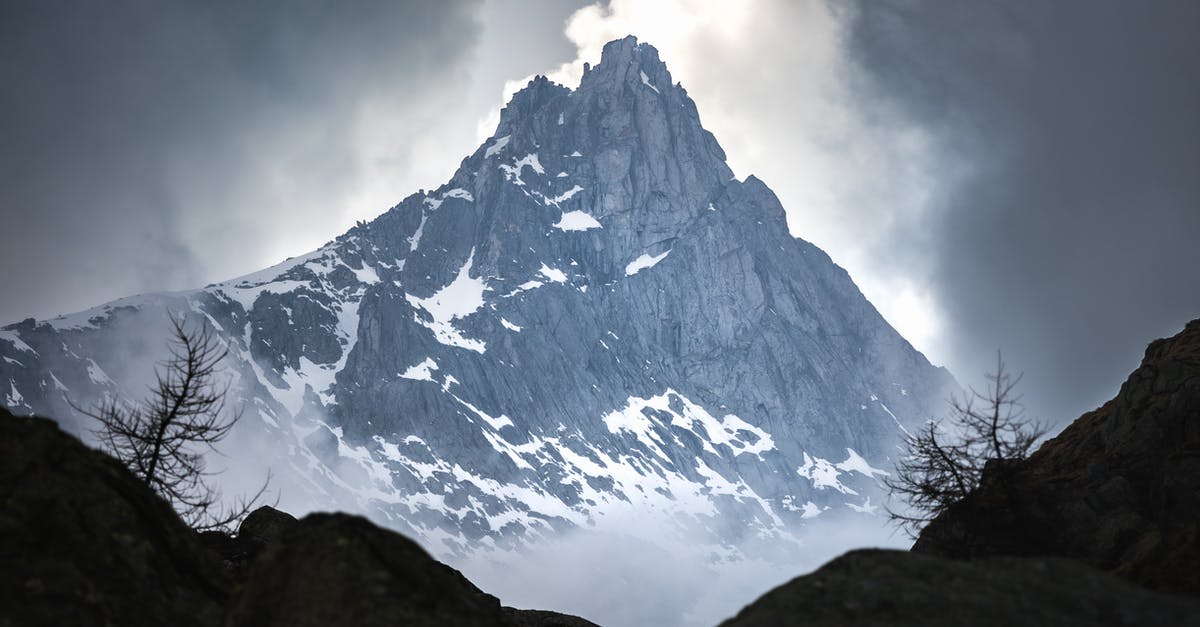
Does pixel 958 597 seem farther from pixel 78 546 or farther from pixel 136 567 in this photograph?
pixel 78 546

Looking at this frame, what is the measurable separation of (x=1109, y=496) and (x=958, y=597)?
14.6 m

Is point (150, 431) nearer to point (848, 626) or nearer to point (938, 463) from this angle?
point (848, 626)

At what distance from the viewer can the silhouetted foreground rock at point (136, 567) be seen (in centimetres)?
927

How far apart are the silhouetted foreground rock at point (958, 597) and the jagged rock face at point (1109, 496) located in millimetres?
6567

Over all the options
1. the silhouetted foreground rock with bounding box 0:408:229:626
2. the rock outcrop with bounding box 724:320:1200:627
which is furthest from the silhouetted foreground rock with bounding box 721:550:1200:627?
the silhouetted foreground rock with bounding box 0:408:229:626

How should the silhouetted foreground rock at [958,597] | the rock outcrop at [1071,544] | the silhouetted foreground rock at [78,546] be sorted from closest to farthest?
1. the silhouetted foreground rock at [78,546]
2. the silhouetted foreground rock at [958,597]
3. the rock outcrop at [1071,544]

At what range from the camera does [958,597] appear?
1019 centimetres

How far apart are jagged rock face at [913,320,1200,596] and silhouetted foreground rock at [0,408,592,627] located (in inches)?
534

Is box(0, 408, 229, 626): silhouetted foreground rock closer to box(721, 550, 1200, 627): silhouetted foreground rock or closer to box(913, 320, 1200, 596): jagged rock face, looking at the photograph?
box(721, 550, 1200, 627): silhouetted foreground rock

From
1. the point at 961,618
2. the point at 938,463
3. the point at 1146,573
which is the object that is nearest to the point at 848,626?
the point at 961,618

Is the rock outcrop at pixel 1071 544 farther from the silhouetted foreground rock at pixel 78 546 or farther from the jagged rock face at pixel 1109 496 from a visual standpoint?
the silhouetted foreground rock at pixel 78 546

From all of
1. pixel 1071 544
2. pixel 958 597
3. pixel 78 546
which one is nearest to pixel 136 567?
pixel 78 546

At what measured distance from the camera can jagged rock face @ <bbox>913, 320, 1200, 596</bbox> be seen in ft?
64.9

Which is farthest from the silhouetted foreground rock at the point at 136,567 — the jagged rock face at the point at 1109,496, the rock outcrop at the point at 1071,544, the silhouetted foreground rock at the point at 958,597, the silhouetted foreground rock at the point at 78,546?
the jagged rock face at the point at 1109,496
